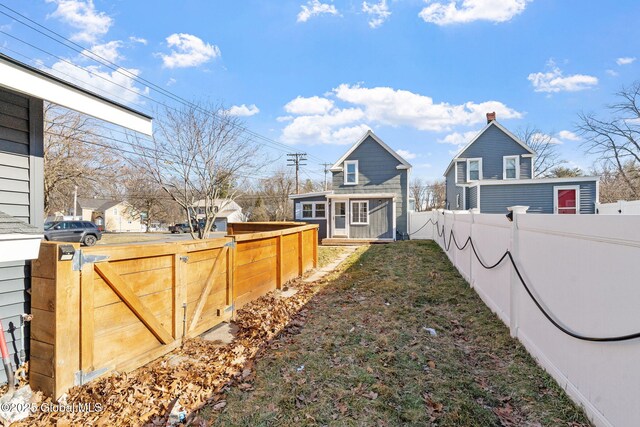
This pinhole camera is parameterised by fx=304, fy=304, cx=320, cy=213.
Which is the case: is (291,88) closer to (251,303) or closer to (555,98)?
(251,303)

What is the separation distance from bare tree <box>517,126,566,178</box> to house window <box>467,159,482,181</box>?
20.5 metres

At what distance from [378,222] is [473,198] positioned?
5855 mm

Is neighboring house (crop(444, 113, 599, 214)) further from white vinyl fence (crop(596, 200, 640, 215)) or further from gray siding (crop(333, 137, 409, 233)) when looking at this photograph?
gray siding (crop(333, 137, 409, 233))

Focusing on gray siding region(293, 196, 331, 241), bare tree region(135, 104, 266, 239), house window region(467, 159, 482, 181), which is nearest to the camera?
bare tree region(135, 104, 266, 239)

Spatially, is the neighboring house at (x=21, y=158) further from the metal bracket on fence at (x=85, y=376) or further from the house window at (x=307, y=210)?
the house window at (x=307, y=210)

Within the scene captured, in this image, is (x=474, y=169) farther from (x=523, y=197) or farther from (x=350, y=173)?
(x=350, y=173)

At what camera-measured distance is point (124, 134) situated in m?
11.6

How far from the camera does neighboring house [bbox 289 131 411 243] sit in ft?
60.0

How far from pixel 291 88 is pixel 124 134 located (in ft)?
39.6

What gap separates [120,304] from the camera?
3055mm

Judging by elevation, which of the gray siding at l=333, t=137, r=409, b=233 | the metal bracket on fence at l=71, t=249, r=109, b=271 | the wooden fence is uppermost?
the gray siding at l=333, t=137, r=409, b=233

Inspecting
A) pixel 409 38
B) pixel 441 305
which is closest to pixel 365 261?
pixel 441 305

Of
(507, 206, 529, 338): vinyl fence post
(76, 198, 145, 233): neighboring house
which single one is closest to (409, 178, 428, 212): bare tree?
(76, 198, 145, 233): neighboring house

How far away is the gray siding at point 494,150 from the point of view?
67.3 ft
